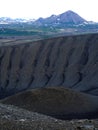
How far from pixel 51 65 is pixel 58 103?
119ft

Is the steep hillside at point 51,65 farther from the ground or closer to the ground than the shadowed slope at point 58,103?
closer to the ground

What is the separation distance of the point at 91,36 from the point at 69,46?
5.97m

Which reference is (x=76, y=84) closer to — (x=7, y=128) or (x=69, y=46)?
(x=69, y=46)

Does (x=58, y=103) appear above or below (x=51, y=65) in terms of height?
above

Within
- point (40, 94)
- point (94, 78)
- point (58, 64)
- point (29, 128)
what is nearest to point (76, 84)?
point (94, 78)

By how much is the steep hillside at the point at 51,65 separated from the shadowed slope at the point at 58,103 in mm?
18248

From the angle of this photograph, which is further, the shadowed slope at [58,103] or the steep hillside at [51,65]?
the steep hillside at [51,65]

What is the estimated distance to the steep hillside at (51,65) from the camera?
8300 centimetres

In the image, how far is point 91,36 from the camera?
9644cm

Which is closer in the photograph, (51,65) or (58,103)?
(58,103)

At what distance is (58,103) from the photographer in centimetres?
5481

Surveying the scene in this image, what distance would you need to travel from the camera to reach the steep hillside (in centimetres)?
8300

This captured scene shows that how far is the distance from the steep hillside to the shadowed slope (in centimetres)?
1825

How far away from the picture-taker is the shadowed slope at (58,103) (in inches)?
2076
